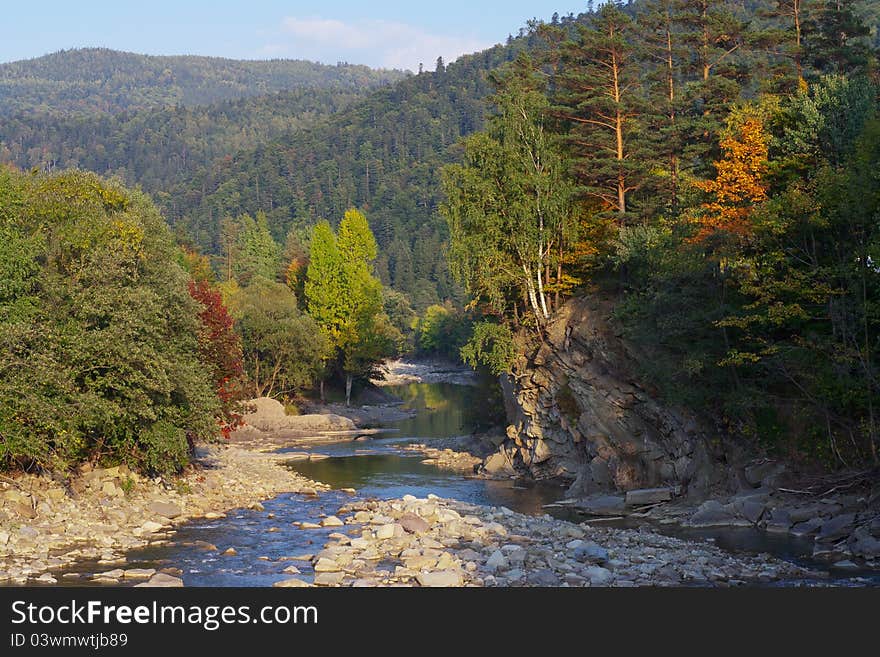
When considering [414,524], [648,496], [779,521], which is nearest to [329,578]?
[414,524]

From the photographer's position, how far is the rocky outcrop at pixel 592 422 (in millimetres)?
38438

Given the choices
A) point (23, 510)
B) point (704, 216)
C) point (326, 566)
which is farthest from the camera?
point (704, 216)

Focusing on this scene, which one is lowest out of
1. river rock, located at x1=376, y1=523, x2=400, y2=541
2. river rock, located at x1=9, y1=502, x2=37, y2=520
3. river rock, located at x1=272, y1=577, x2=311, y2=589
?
river rock, located at x1=376, y1=523, x2=400, y2=541

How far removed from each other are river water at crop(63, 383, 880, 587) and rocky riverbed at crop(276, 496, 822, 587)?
1169 mm

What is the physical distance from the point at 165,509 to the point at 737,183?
24.9 metres

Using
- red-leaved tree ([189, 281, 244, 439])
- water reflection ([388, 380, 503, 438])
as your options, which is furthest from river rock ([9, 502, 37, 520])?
water reflection ([388, 380, 503, 438])

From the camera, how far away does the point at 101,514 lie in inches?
1228

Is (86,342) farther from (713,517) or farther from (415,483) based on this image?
(713,517)

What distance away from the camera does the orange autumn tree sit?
3531 centimetres

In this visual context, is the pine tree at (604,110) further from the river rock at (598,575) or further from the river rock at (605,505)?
the river rock at (598,575)

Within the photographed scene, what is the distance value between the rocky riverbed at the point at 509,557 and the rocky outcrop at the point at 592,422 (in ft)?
25.0

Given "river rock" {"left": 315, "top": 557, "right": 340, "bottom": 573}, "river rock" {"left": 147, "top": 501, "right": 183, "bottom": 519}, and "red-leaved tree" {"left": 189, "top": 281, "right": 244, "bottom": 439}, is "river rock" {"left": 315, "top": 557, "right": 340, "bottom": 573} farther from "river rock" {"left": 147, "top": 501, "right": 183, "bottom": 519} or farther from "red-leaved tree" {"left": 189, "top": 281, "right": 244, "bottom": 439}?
"red-leaved tree" {"left": 189, "top": 281, "right": 244, "bottom": 439}

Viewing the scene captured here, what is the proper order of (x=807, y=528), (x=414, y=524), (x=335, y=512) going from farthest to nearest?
(x=335, y=512)
(x=414, y=524)
(x=807, y=528)

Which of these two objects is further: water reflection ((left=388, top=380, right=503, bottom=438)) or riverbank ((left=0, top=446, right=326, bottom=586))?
water reflection ((left=388, top=380, right=503, bottom=438))
